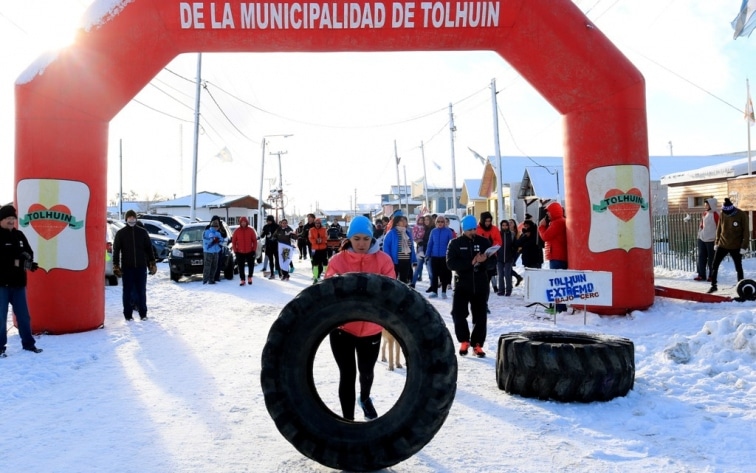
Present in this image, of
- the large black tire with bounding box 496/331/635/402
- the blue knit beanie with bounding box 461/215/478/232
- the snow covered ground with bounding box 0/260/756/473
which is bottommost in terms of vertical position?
the snow covered ground with bounding box 0/260/756/473

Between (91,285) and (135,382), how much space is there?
356 centimetres

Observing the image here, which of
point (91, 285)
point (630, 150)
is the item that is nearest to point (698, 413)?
point (630, 150)

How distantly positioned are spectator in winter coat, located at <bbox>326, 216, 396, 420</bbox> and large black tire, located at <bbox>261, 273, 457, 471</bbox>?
56cm

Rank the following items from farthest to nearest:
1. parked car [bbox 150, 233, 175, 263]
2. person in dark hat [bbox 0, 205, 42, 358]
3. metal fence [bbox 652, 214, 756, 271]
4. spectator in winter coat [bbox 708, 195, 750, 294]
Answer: parked car [bbox 150, 233, 175, 263]
metal fence [bbox 652, 214, 756, 271]
spectator in winter coat [bbox 708, 195, 750, 294]
person in dark hat [bbox 0, 205, 42, 358]

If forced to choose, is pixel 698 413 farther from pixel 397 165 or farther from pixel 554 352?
pixel 397 165

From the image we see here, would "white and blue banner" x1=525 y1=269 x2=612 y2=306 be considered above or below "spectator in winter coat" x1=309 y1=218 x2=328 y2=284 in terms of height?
below

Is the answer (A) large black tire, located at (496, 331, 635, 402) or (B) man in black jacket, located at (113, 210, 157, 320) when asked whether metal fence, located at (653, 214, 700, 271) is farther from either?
(B) man in black jacket, located at (113, 210, 157, 320)

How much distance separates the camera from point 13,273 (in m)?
7.65

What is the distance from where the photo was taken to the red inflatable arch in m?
9.04

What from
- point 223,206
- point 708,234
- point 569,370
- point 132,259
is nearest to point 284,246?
point 132,259

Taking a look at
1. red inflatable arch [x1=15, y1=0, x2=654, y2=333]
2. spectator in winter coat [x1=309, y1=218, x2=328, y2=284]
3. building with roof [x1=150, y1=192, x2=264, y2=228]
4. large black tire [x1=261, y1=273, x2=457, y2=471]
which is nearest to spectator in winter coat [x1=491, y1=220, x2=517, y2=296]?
red inflatable arch [x1=15, y1=0, x2=654, y2=333]

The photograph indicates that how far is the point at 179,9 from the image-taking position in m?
9.55

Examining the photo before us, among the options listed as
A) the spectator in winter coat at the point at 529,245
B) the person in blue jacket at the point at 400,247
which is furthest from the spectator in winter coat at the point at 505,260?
the person in blue jacket at the point at 400,247

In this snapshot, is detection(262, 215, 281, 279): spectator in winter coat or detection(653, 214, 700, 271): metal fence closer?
detection(653, 214, 700, 271): metal fence
